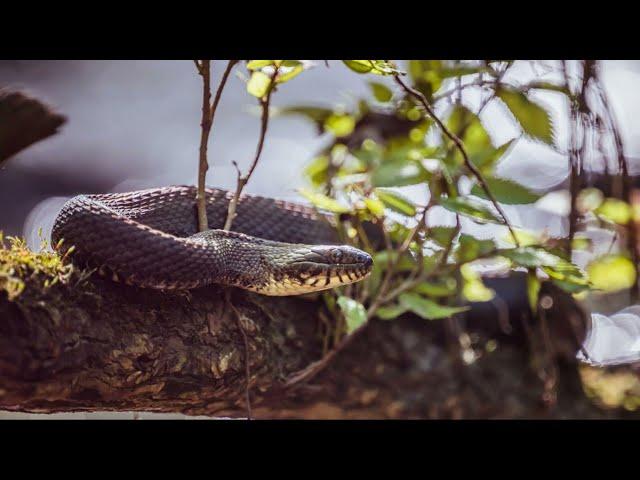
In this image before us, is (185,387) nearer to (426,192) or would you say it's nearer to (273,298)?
(273,298)

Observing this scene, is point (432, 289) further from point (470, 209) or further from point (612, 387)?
point (612, 387)

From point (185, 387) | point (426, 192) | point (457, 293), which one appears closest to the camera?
point (185, 387)

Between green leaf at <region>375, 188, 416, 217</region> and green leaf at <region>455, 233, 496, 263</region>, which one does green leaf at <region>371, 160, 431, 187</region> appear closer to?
green leaf at <region>375, 188, 416, 217</region>

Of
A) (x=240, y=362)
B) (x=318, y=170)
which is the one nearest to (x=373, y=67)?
(x=240, y=362)

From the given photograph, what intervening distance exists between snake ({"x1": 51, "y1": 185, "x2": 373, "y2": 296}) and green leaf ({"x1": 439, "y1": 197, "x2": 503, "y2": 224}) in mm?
346

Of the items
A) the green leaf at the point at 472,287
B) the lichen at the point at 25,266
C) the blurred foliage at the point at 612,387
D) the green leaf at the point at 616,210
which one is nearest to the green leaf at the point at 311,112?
the green leaf at the point at 472,287

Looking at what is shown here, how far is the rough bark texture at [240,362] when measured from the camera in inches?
58.8

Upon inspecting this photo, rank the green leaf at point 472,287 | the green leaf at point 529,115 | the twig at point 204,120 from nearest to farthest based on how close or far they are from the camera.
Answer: the twig at point 204,120
the green leaf at point 529,115
the green leaf at point 472,287

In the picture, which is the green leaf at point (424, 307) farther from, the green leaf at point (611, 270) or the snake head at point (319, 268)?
the green leaf at point (611, 270)

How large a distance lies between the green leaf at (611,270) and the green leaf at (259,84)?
2188 millimetres

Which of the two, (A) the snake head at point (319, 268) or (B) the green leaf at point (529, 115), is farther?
(B) the green leaf at point (529, 115)
